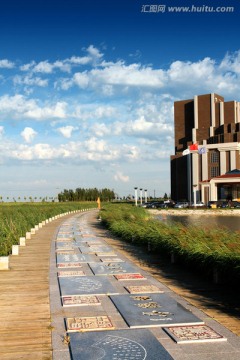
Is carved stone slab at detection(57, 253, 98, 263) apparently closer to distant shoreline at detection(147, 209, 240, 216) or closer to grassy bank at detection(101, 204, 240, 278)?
grassy bank at detection(101, 204, 240, 278)

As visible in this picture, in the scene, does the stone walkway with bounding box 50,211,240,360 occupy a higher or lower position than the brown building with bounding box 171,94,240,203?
lower

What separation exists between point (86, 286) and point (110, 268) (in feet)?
8.82

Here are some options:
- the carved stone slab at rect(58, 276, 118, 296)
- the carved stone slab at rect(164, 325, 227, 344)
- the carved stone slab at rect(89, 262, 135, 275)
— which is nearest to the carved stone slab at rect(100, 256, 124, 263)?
the carved stone slab at rect(89, 262, 135, 275)

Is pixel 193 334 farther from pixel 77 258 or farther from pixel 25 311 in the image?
pixel 77 258

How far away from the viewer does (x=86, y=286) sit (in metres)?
9.38

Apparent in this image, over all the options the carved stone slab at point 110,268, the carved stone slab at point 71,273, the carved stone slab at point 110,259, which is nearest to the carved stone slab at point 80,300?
the carved stone slab at point 71,273

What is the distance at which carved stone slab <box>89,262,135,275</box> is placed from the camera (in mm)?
11330

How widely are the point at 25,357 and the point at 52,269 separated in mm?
7123

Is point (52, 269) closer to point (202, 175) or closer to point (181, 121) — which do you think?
point (202, 175)

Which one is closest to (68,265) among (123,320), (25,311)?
(25,311)

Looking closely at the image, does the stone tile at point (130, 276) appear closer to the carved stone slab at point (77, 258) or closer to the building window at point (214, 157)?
the carved stone slab at point (77, 258)

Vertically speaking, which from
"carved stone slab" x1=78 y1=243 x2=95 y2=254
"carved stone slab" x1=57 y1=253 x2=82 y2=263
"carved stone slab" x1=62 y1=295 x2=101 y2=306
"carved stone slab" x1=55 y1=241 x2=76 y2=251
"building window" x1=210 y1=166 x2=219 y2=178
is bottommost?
"carved stone slab" x1=55 y1=241 x2=76 y2=251

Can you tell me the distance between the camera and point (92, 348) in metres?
5.33

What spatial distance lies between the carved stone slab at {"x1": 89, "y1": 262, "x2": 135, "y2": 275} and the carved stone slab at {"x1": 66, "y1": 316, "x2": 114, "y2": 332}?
4428mm
